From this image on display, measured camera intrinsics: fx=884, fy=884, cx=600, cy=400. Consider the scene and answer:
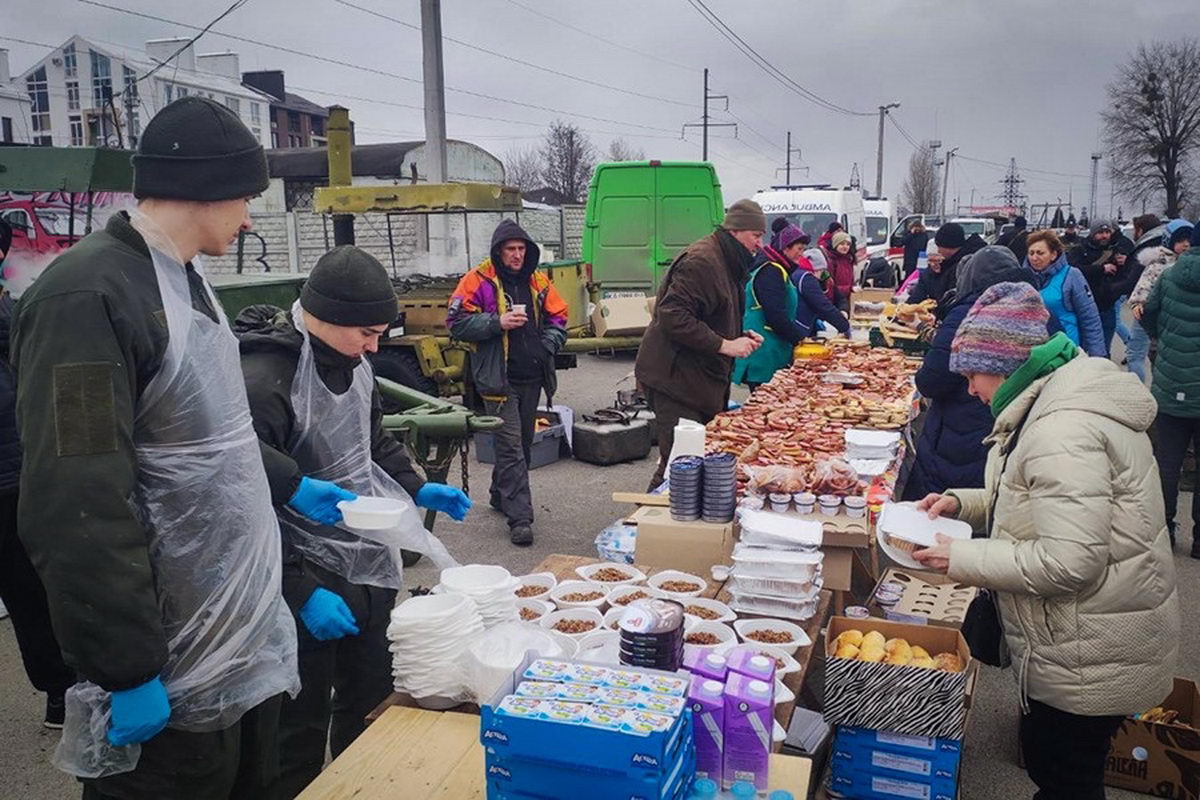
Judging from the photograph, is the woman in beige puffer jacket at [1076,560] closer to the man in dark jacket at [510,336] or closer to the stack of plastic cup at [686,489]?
the stack of plastic cup at [686,489]

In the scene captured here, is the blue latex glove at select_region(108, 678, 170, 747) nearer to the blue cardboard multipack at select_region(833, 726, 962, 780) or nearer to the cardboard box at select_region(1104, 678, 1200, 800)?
the blue cardboard multipack at select_region(833, 726, 962, 780)

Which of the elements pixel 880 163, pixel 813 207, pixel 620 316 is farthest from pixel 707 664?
pixel 880 163

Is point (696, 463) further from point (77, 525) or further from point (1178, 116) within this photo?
point (1178, 116)

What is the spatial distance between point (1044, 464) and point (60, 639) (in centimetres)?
237

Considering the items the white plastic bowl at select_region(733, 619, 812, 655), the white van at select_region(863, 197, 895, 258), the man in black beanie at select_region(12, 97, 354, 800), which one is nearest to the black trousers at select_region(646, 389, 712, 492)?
the white plastic bowl at select_region(733, 619, 812, 655)

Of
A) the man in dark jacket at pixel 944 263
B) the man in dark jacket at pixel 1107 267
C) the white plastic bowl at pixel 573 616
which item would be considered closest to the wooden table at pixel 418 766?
the white plastic bowl at pixel 573 616

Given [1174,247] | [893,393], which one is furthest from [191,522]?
[1174,247]

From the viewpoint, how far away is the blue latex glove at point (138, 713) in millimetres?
1801

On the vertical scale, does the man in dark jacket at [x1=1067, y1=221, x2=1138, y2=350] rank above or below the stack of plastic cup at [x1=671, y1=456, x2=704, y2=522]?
above

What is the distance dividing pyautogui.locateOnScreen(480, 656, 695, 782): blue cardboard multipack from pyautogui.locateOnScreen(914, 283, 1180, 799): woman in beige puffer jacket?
1241 millimetres

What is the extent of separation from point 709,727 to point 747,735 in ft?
0.28

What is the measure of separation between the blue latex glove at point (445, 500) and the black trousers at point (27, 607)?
185cm

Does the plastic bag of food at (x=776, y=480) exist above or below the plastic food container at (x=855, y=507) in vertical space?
above

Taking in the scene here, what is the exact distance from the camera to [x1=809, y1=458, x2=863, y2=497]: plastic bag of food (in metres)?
3.91
